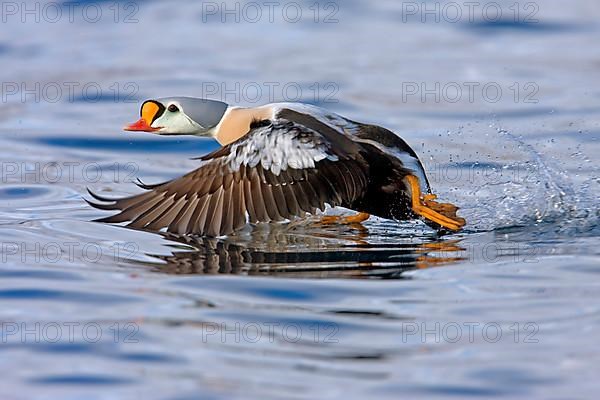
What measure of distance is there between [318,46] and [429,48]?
1.32 m

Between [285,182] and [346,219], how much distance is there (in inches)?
38.6

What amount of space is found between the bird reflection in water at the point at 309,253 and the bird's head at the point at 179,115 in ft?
2.26

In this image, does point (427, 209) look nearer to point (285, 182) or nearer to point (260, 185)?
point (285, 182)

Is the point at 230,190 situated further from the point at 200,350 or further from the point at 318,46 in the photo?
the point at 318,46

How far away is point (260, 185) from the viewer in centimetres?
641

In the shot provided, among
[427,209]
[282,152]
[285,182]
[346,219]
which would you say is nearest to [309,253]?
[285,182]

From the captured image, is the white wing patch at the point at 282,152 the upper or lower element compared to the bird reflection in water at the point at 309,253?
upper

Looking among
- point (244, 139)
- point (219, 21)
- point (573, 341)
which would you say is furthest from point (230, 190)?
point (219, 21)

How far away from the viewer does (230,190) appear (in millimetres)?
6445

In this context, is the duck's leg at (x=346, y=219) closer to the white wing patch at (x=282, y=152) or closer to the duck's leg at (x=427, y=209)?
the duck's leg at (x=427, y=209)

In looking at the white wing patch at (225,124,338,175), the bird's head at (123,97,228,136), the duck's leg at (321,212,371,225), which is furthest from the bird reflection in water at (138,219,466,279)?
the bird's head at (123,97,228,136)

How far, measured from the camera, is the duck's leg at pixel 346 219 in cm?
721

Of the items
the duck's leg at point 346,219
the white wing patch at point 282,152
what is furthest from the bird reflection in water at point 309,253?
the white wing patch at point 282,152

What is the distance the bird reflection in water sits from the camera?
6.01 metres
